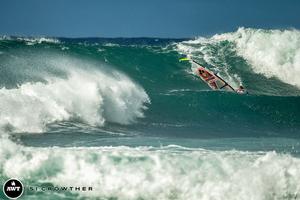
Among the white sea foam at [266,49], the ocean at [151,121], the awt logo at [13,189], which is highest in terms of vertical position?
the white sea foam at [266,49]

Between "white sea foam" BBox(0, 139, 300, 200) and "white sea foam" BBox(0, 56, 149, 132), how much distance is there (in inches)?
157

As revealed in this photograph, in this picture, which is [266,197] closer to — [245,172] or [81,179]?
[245,172]

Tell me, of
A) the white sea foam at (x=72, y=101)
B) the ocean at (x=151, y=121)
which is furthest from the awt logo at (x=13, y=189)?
the white sea foam at (x=72, y=101)

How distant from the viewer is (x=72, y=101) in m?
18.9

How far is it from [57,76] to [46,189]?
12.3 metres

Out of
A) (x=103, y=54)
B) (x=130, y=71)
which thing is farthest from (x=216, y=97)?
(x=103, y=54)

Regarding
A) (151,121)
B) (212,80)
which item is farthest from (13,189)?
(212,80)

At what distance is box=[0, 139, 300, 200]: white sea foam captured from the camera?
1093 cm

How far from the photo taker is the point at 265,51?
121 ft

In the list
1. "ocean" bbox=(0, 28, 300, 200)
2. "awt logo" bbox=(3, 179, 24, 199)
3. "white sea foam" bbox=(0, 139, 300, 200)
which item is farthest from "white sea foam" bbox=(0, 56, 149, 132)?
"awt logo" bbox=(3, 179, 24, 199)

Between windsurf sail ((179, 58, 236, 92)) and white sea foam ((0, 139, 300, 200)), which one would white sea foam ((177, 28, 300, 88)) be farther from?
white sea foam ((0, 139, 300, 200))

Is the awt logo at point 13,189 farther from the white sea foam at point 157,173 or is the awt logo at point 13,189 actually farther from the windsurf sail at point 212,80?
the windsurf sail at point 212,80

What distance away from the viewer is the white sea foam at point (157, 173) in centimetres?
1093

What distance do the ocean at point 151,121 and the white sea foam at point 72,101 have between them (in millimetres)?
47
